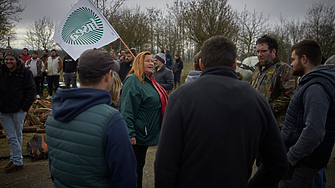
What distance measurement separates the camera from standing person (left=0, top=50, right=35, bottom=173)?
396cm

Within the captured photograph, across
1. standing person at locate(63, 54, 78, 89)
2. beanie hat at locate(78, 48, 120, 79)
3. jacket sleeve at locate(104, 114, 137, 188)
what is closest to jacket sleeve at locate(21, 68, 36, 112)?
beanie hat at locate(78, 48, 120, 79)

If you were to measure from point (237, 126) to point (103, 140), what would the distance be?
0.88m

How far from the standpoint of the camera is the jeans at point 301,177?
2221 mm

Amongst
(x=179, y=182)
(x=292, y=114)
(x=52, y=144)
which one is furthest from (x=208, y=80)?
(x=292, y=114)

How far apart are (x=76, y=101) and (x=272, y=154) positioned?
1.43 m

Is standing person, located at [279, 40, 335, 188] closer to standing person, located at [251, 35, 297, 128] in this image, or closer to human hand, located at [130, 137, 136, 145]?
standing person, located at [251, 35, 297, 128]

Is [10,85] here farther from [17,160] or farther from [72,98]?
[72,98]

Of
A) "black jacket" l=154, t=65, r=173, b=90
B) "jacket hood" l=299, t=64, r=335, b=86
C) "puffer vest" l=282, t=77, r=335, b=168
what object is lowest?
"puffer vest" l=282, t=77, r=335, b=168

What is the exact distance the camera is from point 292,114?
230 cm

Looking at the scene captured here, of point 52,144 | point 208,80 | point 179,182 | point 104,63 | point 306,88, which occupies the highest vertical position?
point 104,63

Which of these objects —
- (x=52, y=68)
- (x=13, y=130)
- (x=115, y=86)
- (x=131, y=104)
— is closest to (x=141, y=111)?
(x=131, y=104)

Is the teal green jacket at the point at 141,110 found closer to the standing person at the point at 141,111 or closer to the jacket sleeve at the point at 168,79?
the standing person at the point at 141,111

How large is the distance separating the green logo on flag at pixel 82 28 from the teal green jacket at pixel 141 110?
205 centimetres

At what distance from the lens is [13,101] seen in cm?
397
